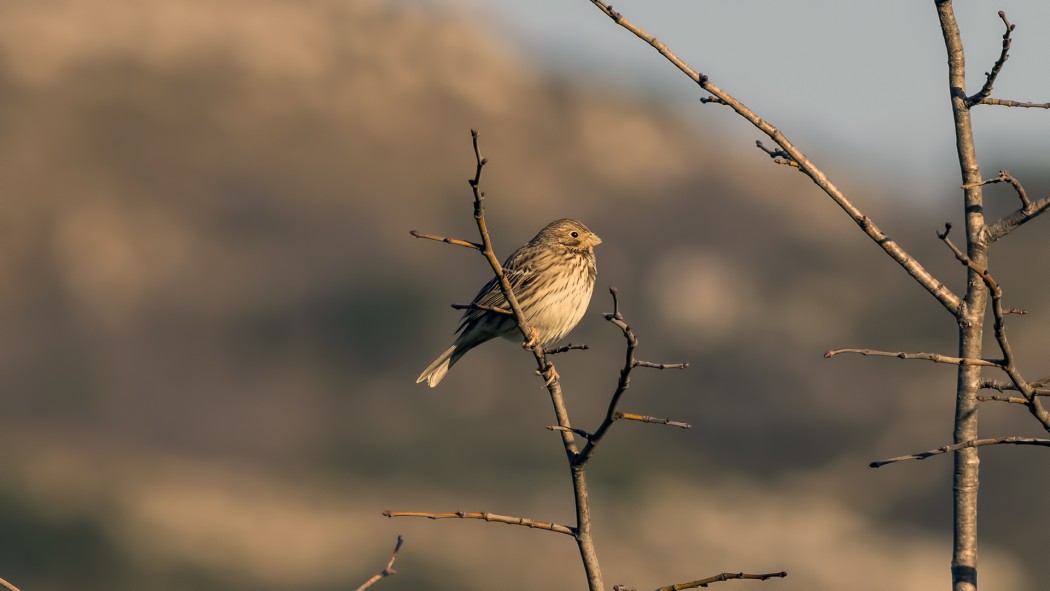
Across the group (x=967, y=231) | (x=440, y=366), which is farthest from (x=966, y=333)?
(x=440, y=366)

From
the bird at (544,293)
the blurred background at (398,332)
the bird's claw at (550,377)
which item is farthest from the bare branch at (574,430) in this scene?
the blurred background at (398,332)

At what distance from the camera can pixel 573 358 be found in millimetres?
50594

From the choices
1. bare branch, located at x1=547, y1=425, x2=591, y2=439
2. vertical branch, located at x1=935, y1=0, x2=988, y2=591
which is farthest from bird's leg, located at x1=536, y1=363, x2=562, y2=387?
vertical branch, located at x1=935, y1=0, x2=988, y2=591

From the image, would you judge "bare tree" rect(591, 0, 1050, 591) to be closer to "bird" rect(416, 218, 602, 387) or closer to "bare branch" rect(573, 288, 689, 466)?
"bare branch" rect(573, 288, 689, 466)

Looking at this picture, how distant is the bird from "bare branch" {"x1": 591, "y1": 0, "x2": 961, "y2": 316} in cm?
456

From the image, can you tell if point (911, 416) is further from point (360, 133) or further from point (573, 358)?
point (360, 133)

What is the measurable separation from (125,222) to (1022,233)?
140 ft

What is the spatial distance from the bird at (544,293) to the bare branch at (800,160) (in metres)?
4.56

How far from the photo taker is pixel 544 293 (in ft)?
32.5

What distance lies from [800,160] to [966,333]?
873mm

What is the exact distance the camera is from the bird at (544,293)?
9758mm

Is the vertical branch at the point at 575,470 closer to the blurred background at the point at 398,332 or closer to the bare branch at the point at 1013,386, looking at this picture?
the bare branch at the point at 1013,386

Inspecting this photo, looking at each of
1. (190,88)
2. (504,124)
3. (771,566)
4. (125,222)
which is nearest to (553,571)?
(771,566)

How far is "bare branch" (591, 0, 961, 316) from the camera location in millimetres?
4895
